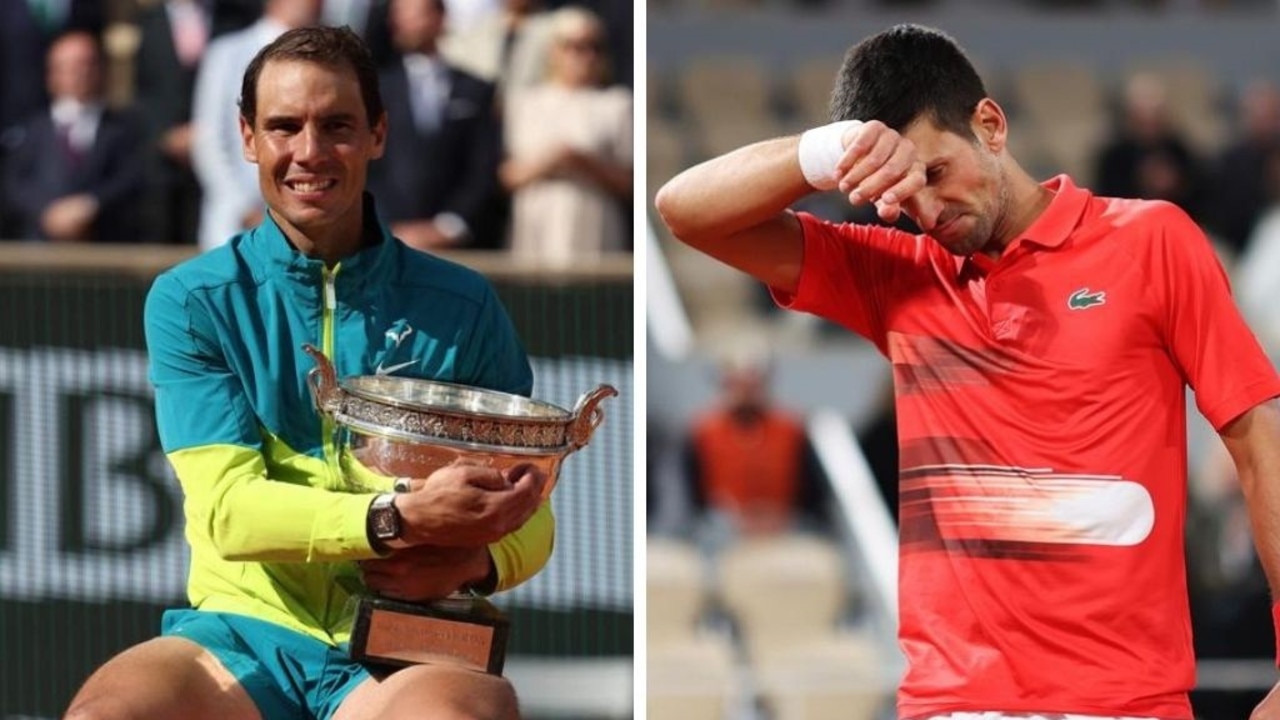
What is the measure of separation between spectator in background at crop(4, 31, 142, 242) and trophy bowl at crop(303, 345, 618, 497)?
478cm

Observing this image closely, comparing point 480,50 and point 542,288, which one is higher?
point 480,50

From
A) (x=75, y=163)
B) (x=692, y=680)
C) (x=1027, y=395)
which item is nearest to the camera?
(x=1027, y=395)

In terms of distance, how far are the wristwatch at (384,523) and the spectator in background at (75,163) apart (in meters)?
4.88

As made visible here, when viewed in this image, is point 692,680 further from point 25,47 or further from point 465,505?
point 465,505

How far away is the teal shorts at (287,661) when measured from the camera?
386 centimetres

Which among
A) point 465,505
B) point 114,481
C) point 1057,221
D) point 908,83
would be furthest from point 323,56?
point 114,481

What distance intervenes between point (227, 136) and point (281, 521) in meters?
4.83

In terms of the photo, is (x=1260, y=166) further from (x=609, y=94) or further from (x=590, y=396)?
(x=590, y=396)

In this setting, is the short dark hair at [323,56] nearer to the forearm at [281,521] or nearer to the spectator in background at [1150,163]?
the forearm at [281,521]

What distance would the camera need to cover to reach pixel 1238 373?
3680 millimetres

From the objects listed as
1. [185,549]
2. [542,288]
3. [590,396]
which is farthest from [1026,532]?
[185,549]

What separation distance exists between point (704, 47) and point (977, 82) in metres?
9.16

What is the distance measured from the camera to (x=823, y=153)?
3.64 meters

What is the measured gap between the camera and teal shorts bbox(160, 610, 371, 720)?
3.86 m
